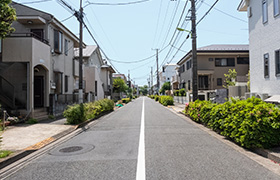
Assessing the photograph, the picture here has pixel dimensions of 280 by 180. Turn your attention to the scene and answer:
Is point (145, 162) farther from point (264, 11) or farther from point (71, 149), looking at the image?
point (264, 11)

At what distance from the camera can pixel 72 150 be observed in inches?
252

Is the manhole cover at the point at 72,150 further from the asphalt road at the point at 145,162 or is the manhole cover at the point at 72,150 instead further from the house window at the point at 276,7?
the house window at the point at 276,7

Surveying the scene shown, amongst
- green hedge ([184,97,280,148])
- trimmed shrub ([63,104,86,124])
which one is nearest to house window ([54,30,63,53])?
trimmed shrub ([63,104,86,124])

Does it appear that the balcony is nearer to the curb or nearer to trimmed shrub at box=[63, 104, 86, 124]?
trimmed shrub at box=[63, 104, 86, 124]

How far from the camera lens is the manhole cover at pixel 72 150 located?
6.07 meters

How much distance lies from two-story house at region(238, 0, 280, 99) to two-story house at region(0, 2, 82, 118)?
1355 cm

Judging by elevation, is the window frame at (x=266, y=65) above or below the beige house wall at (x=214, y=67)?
below

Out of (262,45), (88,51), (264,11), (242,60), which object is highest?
(88,51)

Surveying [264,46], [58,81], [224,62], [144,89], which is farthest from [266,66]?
[144,89]

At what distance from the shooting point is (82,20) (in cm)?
1395

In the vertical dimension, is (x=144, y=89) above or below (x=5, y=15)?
below

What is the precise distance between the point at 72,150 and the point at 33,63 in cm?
789

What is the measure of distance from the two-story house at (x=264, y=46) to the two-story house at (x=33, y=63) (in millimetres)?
13550

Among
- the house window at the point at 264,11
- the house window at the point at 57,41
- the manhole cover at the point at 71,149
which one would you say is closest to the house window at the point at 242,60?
the house window at the point at 264,11
